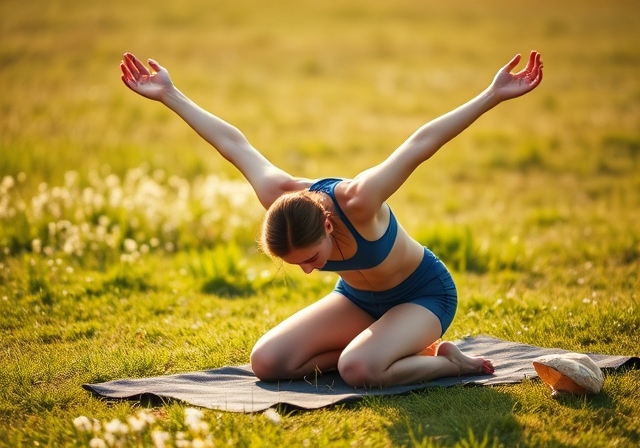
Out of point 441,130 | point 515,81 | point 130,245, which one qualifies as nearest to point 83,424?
point 441,130

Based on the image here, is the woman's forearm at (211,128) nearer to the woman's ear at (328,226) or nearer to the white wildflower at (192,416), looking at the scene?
the woman's ear at (328,226)

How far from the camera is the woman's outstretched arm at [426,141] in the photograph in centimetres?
480

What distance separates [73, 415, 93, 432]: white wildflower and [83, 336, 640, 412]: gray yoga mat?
558 millimetres

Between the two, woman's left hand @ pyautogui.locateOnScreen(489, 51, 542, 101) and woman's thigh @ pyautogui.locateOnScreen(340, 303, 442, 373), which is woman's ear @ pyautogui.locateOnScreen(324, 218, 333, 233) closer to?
woman's thigh @ pyautogui.locateOnScreen(340, 303, 442, 373)

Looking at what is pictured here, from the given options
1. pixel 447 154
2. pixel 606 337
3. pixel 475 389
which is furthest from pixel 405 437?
pixel 447 154

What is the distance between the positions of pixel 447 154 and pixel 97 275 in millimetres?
8330

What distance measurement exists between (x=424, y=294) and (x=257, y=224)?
4222 mm

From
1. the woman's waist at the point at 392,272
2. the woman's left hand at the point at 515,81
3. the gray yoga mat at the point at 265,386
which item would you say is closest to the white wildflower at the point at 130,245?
the gray yoga mat at the point at 265,386

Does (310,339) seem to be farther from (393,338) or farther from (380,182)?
(380,182)

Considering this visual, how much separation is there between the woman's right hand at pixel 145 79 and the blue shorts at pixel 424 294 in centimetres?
188

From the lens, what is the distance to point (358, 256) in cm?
514

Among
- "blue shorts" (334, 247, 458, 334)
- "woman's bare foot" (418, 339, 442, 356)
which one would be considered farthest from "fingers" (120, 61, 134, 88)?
"woman's bare foot" (418, 339, 442, 356)

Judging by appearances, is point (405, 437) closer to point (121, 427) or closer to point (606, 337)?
point (121, 427)

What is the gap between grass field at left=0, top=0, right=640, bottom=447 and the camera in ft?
15.5
